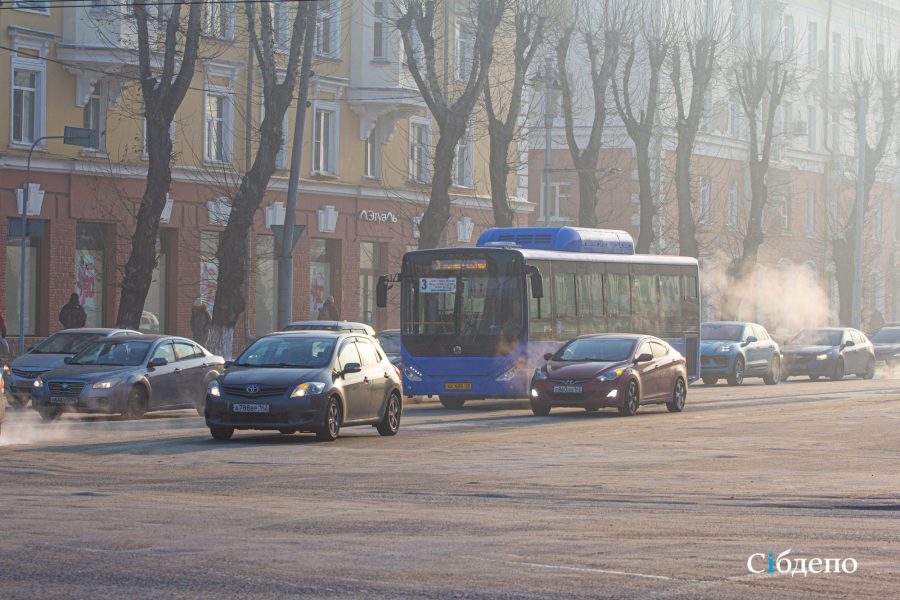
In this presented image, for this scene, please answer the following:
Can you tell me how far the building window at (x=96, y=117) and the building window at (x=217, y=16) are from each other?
335cm

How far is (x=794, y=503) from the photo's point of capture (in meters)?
15.1

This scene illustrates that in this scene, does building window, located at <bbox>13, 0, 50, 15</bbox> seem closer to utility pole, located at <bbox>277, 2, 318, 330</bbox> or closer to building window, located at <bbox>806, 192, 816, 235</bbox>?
utility pole, located at <bbox>277, 2, 318, 330</bbox>

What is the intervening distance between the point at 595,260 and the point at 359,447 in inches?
559

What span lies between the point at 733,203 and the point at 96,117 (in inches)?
1410

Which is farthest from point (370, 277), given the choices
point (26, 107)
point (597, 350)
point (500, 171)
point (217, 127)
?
point (597, 350)

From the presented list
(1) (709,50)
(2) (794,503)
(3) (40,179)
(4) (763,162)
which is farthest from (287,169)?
(2) (794,503)

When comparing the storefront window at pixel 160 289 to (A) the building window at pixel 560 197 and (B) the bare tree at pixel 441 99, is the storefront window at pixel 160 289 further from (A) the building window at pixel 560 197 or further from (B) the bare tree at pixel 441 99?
(A) the building window at pixel 560 197

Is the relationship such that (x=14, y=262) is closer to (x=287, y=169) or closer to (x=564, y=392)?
(x=287, y=169)

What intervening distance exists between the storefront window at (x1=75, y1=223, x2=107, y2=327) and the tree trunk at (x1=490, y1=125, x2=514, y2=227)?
33.6 feet

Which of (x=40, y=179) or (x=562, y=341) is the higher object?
(x=40, y=179)

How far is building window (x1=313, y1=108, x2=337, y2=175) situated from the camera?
169ft

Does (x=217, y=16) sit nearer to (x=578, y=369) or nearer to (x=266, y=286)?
(x=266, y=286)

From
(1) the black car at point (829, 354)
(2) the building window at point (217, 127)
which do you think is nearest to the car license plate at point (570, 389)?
(2) the building window at point (217, 127)

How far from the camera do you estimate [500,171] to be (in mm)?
45719
